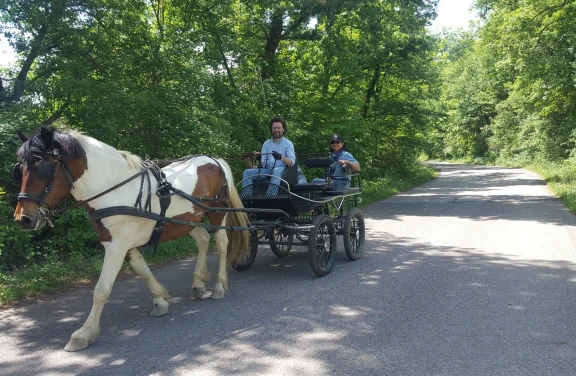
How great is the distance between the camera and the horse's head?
3992 mm

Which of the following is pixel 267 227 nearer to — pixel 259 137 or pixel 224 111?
pixel 224 111

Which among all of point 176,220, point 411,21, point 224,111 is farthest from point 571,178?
point 176,220

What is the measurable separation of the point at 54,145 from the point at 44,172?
0.89ft

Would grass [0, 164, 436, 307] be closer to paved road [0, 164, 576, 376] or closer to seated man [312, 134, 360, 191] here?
paved road [0, 164, 576, 376]

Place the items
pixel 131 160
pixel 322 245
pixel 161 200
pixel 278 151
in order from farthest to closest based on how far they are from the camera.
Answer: pixel 278 151, pixel 322 245, pixel 161 200, pixel 131 160

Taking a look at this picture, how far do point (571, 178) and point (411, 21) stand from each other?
33.5 feet

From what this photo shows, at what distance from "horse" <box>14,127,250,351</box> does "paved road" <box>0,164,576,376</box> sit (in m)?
0.38

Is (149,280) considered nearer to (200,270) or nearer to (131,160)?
(200,270)

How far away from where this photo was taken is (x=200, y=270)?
225 inches

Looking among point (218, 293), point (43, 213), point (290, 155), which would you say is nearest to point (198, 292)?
point (218, 293)

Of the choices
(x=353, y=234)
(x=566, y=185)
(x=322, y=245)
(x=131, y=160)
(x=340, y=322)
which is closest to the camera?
(x=340, y=322)

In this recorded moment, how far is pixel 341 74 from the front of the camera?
54.2 feet

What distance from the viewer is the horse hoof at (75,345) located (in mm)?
4004

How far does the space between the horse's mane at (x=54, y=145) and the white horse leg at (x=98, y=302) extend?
906 mm
